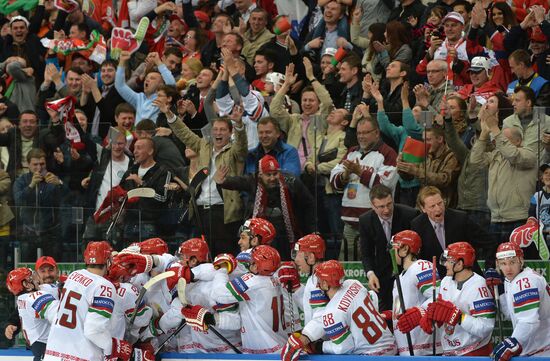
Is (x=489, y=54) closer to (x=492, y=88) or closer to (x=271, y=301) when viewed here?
(x=492, y=88)

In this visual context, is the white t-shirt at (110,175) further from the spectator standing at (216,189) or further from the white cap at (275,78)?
the white cap at (275,78)

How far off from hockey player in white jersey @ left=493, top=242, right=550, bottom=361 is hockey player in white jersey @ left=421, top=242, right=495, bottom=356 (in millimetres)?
186

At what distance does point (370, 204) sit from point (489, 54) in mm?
2288

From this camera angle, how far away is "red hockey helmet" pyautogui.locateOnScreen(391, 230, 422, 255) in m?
10.5

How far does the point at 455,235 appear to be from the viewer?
11055 millimetres

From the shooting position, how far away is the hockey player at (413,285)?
10.3 metres

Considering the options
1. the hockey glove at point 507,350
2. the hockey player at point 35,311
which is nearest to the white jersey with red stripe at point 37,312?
the hockey player at point 35,311

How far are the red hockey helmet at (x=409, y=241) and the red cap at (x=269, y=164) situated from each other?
1.66 m

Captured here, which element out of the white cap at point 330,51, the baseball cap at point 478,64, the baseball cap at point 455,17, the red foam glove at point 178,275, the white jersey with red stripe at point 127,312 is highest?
the baseball cap at point 455,17

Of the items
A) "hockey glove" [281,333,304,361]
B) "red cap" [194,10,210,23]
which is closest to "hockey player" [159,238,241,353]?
"hockey glove" [281,333,304,361]

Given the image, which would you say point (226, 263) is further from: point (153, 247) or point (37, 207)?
point (37, 207)

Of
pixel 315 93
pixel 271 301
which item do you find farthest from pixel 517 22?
pixel 271 301

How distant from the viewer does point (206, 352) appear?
10906 mm

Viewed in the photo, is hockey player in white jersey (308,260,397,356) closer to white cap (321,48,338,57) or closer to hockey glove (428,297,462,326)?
hockey glove (428,297,462,326)
